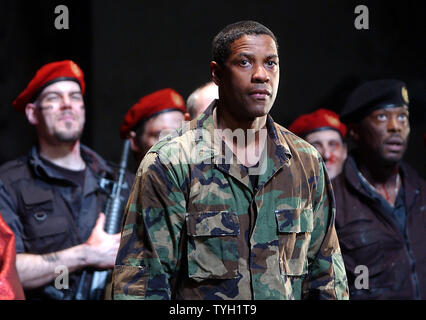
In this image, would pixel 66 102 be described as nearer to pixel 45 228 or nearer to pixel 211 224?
pixel 45 228

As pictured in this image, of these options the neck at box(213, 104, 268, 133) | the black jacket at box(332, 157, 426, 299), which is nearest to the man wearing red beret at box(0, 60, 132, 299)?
the black jacket at box(332, 157, 426, 299)

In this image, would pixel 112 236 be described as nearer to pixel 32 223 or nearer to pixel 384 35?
pixel 32 223

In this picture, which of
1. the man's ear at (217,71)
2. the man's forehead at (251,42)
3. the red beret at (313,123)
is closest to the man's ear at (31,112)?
the red beret at (313,123)

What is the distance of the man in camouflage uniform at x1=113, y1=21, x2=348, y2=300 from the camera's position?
248cm

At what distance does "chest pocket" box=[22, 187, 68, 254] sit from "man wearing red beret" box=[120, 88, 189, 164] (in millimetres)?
812

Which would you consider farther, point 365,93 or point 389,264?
point 365,93

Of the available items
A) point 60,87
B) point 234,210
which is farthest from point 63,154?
point 234,210

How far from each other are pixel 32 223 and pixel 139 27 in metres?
1.83

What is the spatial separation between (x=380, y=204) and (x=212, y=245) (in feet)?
6.16

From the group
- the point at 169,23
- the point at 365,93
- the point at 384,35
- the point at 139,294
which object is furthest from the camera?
the point at 384,35

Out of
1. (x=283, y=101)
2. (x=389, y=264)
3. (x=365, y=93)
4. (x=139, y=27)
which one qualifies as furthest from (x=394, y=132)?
(x=139, y=27)

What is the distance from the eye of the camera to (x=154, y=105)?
4762 millimetres

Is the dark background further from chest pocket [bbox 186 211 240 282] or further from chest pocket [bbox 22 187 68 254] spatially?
chest pocket [bbox 186 211 240 282]

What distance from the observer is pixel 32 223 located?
4.11 m
